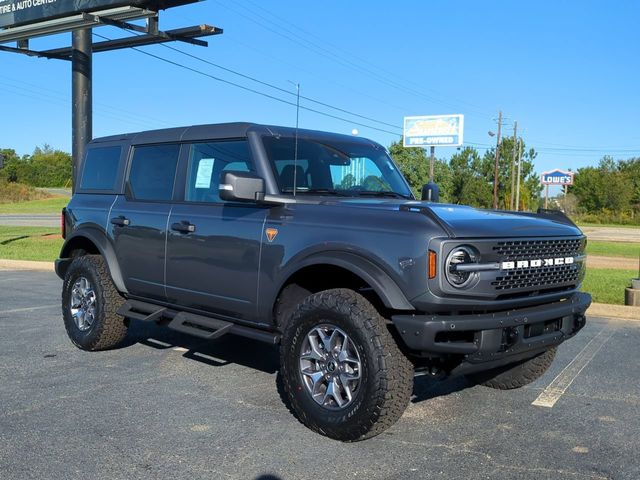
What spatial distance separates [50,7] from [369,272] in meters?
12.5

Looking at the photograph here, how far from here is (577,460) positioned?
3.82m

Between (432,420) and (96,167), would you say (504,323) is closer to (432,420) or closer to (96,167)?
(432,420)

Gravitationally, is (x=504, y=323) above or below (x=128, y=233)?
below

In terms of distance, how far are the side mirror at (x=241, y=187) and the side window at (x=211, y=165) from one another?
0.48 m

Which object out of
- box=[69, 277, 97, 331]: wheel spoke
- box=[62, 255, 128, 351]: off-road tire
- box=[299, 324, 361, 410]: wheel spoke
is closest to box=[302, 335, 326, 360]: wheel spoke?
box=[299, 324, 361, 410]: wheel spoke

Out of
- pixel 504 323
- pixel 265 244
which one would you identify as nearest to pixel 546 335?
pixel 504 323

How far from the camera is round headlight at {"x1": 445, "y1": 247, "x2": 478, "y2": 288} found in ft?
12.3

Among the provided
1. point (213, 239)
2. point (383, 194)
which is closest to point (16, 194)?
point (213, 239)

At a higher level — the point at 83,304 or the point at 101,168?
the point at 101,168

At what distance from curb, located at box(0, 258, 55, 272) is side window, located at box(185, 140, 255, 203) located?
9061mm

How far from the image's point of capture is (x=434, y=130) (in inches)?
1590

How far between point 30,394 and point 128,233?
1.54 m

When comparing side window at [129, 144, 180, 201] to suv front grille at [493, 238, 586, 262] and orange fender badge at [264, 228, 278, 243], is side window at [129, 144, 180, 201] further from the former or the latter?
suv front grille at [493, 238, 586, 262]

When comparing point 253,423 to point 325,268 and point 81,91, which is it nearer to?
point 325,268
